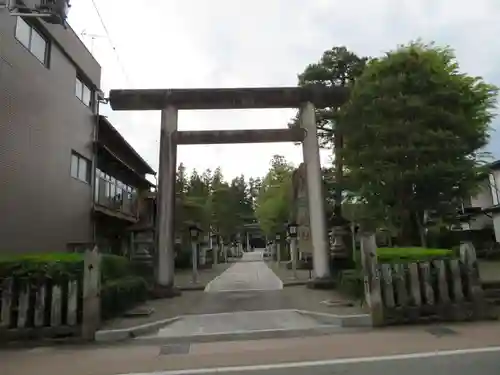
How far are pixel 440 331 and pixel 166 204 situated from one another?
8.92 m

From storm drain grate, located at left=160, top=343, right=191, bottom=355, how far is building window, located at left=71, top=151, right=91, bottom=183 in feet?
36.3

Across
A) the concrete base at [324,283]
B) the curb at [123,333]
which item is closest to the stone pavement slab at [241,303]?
the concrete base at [324,283]

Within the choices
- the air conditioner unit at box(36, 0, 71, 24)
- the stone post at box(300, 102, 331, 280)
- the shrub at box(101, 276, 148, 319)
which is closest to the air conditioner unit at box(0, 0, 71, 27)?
the air conditioner unit at box(36, 0, 71, 24)

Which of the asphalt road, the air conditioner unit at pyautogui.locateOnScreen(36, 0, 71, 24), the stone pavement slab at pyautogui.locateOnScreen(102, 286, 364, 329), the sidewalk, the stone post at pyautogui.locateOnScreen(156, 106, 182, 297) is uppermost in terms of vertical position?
the air conditioner unit at pyautogui.locateOnScreen(36, 0, 71, 24)

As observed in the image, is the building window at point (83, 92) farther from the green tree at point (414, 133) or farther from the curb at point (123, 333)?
the curb at point (123, 333)

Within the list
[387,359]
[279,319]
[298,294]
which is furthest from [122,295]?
[387,359]

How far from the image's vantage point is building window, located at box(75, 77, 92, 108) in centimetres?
1705

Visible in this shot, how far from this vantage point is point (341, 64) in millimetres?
24031

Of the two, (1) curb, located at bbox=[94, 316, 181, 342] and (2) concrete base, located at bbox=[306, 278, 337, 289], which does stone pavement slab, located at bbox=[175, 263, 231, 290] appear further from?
(1) curb, located at bbox=[94, 316, 181, 342]

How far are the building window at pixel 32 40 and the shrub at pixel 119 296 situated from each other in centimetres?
776

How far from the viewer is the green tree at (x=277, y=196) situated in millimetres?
36125

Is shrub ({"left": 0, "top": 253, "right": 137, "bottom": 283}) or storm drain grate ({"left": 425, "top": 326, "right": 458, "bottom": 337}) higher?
shrub ({"left": 0, "top": 253, "right": 137, "bottom": 283})

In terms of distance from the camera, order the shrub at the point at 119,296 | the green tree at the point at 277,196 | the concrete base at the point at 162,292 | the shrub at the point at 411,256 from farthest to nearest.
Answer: the green tree at the point at 277,196, the concrete base at the point at 162,292, the shrub at the point at 411,256, the shrub at the point at 119,296

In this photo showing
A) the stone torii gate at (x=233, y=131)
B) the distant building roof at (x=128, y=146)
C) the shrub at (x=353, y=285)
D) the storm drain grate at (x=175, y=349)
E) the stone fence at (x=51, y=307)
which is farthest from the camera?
the distant building roof at (x=128, y=146)
